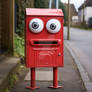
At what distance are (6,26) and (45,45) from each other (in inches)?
153

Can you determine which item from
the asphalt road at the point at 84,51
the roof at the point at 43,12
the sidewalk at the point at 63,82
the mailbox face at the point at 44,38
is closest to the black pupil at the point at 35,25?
the mailbox face at the point at 44,38

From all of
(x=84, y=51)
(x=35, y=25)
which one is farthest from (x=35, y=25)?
(x=84, y=51)

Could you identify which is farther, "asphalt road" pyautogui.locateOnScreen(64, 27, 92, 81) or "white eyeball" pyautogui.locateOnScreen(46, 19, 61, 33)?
"asphalt road" pyautogui.locateOnScreen(64, 27, 92, 81)

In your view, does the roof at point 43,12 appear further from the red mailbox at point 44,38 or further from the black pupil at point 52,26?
the black pupil at point 52,26

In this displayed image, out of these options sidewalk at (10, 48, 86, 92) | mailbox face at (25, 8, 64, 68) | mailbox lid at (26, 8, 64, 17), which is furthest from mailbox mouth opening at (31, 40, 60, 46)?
sidewalk at (10, 48, 86, 92)

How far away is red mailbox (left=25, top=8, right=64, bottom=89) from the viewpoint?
5.86 m

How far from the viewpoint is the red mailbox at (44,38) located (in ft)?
19.2

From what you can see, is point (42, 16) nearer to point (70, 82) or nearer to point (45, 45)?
point (45, 45)

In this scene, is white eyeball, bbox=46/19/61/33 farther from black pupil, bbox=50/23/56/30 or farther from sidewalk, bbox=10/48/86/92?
sidewalk, bbox=10/48/86/92

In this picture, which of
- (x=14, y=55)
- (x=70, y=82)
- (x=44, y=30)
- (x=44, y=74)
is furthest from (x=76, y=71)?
(x=44, y=30)

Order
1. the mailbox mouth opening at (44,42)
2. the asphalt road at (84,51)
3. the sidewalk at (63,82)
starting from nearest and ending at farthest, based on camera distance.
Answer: the mailbox mouth opening at (44,42), the sidewalk at (63,82), the asphalt road at (84,51)

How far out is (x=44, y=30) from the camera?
5.91m

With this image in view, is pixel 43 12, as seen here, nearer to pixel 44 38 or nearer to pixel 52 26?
pixel 52 26

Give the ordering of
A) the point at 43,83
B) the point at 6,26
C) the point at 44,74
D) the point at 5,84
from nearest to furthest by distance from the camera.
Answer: the point at 5,84 < the point at 43,83 < the point at 44,74 < the point at 6,26
